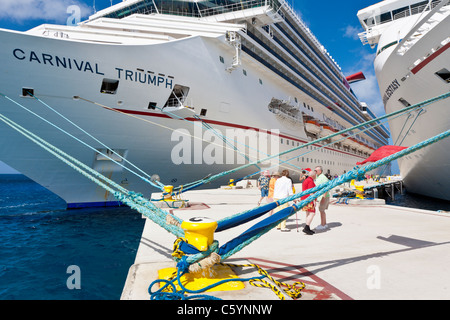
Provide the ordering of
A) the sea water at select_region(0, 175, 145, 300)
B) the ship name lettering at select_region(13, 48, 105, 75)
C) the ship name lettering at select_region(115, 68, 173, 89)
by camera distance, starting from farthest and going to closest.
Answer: the ship name lettering at select_region(115, 68, 173, 89), the ship name lettering at select_region(13, 48, 105, 75), the sea water at select_region(0, 175, 145, 300)

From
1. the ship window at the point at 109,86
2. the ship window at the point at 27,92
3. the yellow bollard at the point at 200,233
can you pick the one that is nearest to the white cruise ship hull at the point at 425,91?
the yellow bollard at the point at 200,233

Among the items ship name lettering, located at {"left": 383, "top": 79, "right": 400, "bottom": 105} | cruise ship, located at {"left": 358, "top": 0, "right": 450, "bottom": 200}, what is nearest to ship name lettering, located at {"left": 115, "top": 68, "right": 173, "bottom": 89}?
cruise ship, located at {"left": 358, "top": 0, "right": 450, "bottom": 200}

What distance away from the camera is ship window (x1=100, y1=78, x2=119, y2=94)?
942 centimetres

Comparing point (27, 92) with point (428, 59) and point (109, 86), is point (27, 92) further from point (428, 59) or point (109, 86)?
point (428, 59)

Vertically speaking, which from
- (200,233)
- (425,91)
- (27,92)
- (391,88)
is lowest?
(200,233)

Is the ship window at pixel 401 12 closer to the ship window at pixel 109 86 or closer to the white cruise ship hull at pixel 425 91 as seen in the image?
the white cruise ship hull at pixel 425 91

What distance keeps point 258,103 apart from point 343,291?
14.1 metres

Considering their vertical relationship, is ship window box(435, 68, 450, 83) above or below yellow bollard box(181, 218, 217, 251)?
above

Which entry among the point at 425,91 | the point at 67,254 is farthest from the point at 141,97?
the point at 425,91

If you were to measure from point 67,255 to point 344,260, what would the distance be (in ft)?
19.1

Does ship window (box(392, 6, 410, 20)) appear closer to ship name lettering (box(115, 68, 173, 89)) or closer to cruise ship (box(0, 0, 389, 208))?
cruise ship (box(0, 0, 389, 208))

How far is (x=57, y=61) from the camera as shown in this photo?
8273 mm

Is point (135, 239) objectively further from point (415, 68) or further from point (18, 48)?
point (415, 68)

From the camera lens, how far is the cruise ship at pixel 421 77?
9055mm
